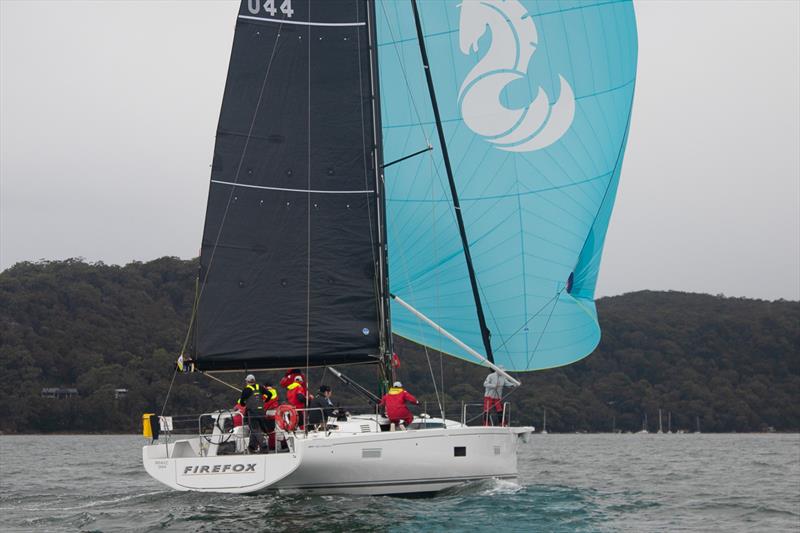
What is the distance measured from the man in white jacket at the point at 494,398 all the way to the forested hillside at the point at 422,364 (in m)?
33.4

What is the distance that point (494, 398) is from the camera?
1778cm

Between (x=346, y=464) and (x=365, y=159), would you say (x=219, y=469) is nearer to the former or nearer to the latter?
(x=346, y=464)

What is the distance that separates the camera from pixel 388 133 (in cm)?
2002

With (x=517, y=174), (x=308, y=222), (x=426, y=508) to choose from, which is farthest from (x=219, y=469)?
(x=517, y=174)

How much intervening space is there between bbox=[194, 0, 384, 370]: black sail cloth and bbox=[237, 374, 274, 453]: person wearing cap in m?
0.96

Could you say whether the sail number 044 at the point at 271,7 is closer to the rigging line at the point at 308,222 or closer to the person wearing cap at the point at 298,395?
the rigging line at the point at 308,222

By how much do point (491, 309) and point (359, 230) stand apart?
3017 mm

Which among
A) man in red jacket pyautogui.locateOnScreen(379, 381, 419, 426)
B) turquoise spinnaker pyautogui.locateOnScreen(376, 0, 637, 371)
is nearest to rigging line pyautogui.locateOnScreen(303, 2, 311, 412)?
man in red jacket pyautogui.locateOnScreen(379, 381, 419, 426)

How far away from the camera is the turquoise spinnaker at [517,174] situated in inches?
734

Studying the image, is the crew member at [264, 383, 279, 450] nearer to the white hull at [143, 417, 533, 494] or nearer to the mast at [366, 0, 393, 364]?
the white hull at [143, 417, 533, 494]

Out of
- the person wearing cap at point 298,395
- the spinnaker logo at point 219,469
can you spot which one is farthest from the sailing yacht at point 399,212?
the person wearing cap at point 298,395

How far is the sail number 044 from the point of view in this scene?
17.2 metres

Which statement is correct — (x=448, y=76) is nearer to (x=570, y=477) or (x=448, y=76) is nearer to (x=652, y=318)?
(x=570, y=477)

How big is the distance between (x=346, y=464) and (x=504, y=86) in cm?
771
